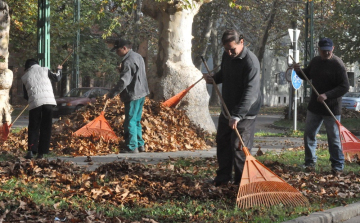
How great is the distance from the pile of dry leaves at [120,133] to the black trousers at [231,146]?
4.40m

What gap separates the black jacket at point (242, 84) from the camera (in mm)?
7629

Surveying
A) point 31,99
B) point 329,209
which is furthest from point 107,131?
point 329,209

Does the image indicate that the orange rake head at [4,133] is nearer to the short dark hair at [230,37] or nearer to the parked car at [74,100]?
the short dark hair at [230,37]

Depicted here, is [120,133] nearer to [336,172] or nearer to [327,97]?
[327,97]

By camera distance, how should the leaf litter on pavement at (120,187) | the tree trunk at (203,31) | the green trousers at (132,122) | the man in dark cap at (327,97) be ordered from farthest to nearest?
the tree trunk at (203,31) < the green trousers at (132,122) < the man in dark cap at (327,97) < the leaf litter on pavement at (120,187)

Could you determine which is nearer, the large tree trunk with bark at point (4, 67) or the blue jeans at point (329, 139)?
the blue jeans at point (329, 139)

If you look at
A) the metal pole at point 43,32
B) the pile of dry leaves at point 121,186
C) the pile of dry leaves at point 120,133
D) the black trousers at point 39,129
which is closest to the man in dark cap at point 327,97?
the pile of dry leaves at point 121,186

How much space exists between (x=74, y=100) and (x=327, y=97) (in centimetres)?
2254

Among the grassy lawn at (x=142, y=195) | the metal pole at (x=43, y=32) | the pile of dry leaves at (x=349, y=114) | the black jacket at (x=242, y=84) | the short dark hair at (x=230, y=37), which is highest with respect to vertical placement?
the metal pole at (x=43, y=32)

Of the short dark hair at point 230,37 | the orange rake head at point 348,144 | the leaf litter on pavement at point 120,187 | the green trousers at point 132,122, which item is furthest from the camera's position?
the green trousers at point 132,122

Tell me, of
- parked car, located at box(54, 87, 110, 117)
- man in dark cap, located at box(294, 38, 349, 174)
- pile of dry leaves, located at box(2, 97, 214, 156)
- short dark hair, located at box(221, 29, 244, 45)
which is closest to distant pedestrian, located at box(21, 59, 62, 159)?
pile of dry leaves, located at box(2, 97, 214, 156)

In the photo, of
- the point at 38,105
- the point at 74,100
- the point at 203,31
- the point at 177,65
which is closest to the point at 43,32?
the point at 177,65

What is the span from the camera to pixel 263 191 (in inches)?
280

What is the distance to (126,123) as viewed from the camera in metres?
12.4
